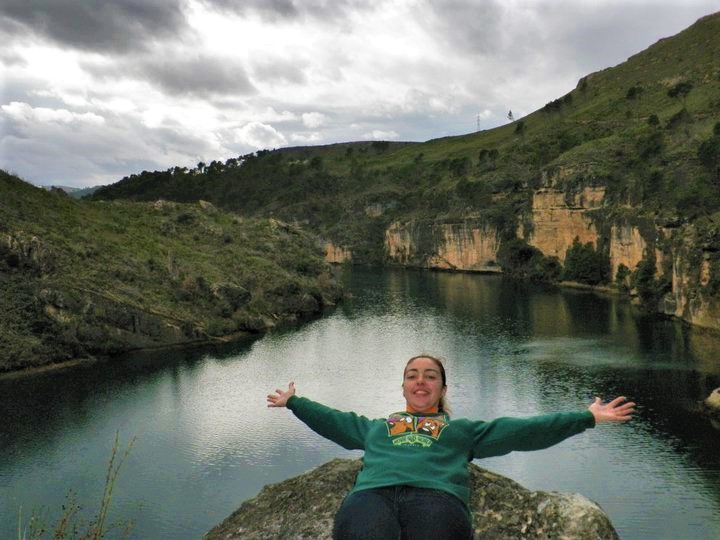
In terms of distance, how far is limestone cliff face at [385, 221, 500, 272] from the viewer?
341 feet

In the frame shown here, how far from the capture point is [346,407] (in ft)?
108

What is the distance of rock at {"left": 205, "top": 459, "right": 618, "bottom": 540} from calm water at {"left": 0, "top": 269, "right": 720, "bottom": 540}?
1458 centimetres

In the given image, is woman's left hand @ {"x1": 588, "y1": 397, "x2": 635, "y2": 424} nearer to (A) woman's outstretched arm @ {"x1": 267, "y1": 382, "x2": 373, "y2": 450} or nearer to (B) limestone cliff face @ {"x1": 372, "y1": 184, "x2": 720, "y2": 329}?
(A) woman's outstretched arm @ {"x1": 267, "y1": 382, "x2": 373, "y2": 450}

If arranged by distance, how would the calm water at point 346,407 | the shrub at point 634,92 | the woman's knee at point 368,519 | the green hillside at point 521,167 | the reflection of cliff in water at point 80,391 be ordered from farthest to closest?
the shrub at point 634,92, the green hillside at point 521,167, the reflection of cliff in water at point 80,391, the calm water at point 346,407, the woman's knee at point 368,519

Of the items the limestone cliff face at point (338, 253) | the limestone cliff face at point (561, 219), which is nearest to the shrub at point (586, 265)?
the limestone cliff face at point (561, 219)

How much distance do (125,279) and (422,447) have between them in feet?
168

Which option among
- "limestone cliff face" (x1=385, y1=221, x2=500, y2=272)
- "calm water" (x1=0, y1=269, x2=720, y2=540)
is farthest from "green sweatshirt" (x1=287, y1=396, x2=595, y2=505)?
"limestone cliff face" (x1=385, y1=221, x2=500, y2=272)

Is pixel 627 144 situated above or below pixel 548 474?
above

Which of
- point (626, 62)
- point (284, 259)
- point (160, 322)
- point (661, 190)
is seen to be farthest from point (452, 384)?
point (626, 62)

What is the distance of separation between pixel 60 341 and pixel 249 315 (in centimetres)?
1637

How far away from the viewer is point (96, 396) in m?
35.8

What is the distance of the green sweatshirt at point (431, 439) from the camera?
4949mm

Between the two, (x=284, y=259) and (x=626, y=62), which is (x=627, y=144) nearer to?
(x=284, y=259)

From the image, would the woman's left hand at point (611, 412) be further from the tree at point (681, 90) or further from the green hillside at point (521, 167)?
the tree at point (681, 90)
